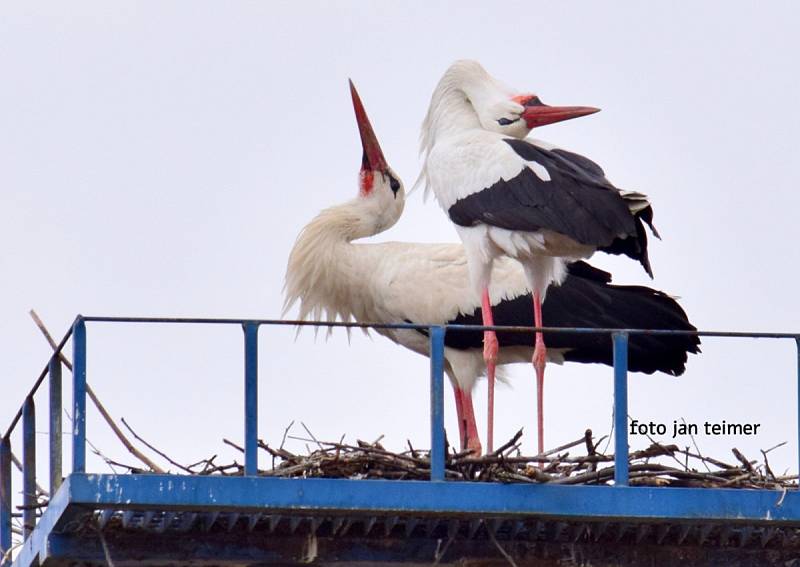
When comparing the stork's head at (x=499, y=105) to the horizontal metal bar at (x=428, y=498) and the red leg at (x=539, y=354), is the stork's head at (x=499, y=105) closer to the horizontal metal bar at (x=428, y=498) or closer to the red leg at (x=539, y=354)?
the red leg at (x=539, y=354)

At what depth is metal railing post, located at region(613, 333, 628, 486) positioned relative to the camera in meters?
10.8

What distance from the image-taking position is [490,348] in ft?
46.1

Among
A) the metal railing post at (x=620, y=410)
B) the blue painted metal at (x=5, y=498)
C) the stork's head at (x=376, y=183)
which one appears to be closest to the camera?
the metal railing post at (x=620, y=410)

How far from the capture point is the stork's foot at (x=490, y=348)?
45.8 feet

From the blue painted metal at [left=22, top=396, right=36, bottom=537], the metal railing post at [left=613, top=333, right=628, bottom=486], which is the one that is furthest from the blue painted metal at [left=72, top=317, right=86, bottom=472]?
the metal railing post at [left=613, top=333, right=628, bottom=486]

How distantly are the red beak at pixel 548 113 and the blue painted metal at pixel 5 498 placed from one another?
3.71 meters

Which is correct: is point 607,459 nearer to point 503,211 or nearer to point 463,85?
point 503,211

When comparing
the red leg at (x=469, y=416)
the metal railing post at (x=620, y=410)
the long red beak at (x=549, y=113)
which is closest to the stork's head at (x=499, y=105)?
the long red beak at (x=549, y=113)

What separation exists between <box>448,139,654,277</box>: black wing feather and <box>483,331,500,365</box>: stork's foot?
86 cm

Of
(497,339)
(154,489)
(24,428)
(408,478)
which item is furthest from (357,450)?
(497,339)

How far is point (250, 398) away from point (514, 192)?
115 inches

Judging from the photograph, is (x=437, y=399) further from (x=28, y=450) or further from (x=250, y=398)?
(x=28, y=450)

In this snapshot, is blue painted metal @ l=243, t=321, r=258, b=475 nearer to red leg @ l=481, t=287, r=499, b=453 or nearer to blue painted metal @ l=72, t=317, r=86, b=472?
blue painted metal @ l=72, t=317, r=86, b=472

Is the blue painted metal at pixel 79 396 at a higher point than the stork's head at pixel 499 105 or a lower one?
lower
